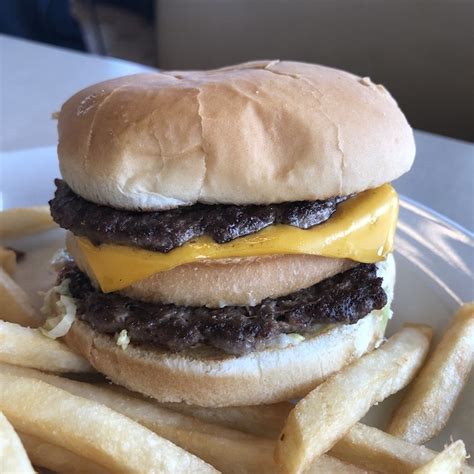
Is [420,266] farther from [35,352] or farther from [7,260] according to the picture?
[7,260]

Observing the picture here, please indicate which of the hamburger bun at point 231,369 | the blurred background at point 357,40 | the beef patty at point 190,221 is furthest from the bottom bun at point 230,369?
the blurred background at point 357,40

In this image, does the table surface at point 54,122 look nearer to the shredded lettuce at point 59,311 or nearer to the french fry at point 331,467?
the french fry at point 331,467

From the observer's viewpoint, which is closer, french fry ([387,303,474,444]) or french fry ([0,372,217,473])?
french fry ([0,372,217,473])

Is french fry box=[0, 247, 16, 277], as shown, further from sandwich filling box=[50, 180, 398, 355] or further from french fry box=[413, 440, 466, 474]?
french fry box=[413, 440, 466, 474]

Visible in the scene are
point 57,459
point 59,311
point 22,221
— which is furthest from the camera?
point 22,221

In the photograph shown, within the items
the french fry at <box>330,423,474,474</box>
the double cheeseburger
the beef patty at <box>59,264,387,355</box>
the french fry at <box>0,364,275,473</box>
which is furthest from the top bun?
the french fry at <box>330,423,474,474</box>

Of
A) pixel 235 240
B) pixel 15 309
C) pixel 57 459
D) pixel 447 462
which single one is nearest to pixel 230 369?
pixel 235 240

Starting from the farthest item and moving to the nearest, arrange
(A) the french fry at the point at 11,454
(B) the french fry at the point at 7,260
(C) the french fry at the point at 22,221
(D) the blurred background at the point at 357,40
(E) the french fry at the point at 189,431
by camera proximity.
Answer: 1. (D) the blurred background at the point at 357,40
2. (C) the french fry at the point at 22,221
3. (B) the french fry at the point at 7,260
4. (E) the french fry at the point at 189,431
5. (A) the french fry at the point at 11,454
